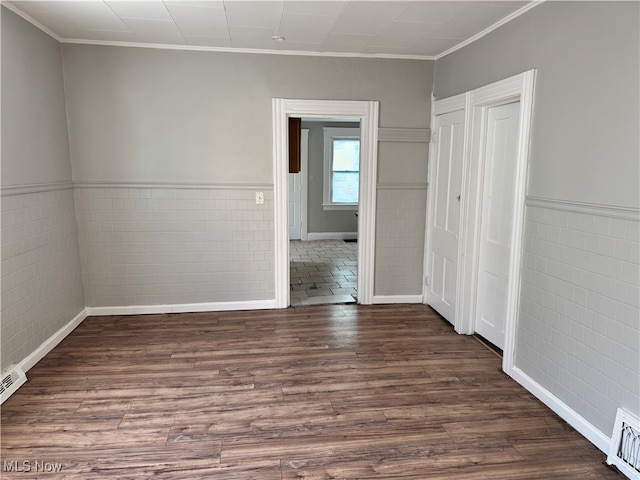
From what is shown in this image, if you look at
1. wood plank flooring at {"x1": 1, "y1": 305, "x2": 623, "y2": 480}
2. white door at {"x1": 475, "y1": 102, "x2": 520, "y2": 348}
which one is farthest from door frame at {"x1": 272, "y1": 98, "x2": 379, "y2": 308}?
white door at {"x1": 475, "y1": 102, "x2": 520, "y2": 348}

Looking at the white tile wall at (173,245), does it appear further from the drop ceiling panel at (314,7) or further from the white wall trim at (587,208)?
the white wall trim at (587,208)

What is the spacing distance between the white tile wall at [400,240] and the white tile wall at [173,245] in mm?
1135

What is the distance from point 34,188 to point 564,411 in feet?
12.8

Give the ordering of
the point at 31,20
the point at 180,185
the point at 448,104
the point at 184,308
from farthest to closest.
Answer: the point at 184,308 → the point at 180,185 → the point at 448,104 → the point at 31,20

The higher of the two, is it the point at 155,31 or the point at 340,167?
the point at 155,31

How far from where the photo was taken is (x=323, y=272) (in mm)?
6102

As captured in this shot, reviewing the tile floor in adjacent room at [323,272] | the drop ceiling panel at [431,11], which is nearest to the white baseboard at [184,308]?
the tile floor in adjacent room at [323,272]

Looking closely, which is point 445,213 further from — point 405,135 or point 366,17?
point 366,17

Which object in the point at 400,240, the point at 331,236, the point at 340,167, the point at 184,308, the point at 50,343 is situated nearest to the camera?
the point at 50,343

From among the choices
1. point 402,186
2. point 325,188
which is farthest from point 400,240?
point 325,188

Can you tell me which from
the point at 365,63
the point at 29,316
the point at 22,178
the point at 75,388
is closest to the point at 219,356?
the point at 75,388

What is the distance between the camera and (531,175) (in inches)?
114

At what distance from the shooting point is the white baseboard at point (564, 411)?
7.74 ft

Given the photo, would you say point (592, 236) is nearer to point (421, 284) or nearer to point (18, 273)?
point (421, 284)
